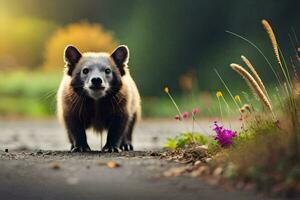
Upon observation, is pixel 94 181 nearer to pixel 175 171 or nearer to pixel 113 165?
pixel 113 165

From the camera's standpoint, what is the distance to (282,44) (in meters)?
23.1

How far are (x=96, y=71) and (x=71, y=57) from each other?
63cm

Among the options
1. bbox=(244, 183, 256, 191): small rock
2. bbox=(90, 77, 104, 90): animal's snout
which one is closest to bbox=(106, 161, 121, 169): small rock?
bbox=(244, 183, 256, 191): small rock

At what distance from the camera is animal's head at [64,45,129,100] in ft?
29.3

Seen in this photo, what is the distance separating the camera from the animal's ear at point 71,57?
30.9ft

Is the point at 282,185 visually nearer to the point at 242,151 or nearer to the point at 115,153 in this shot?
the point at 242,151

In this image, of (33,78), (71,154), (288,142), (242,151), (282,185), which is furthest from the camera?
(33,78)

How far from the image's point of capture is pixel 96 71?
355 inches

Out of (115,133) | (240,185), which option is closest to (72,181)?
(240,185)

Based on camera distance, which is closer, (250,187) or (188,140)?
(250,187)

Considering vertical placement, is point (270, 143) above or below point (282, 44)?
below

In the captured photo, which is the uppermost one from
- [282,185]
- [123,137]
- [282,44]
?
[282,44]

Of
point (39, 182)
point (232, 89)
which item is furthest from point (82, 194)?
point (232, 89)

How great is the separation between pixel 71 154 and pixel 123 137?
1.37 meters
